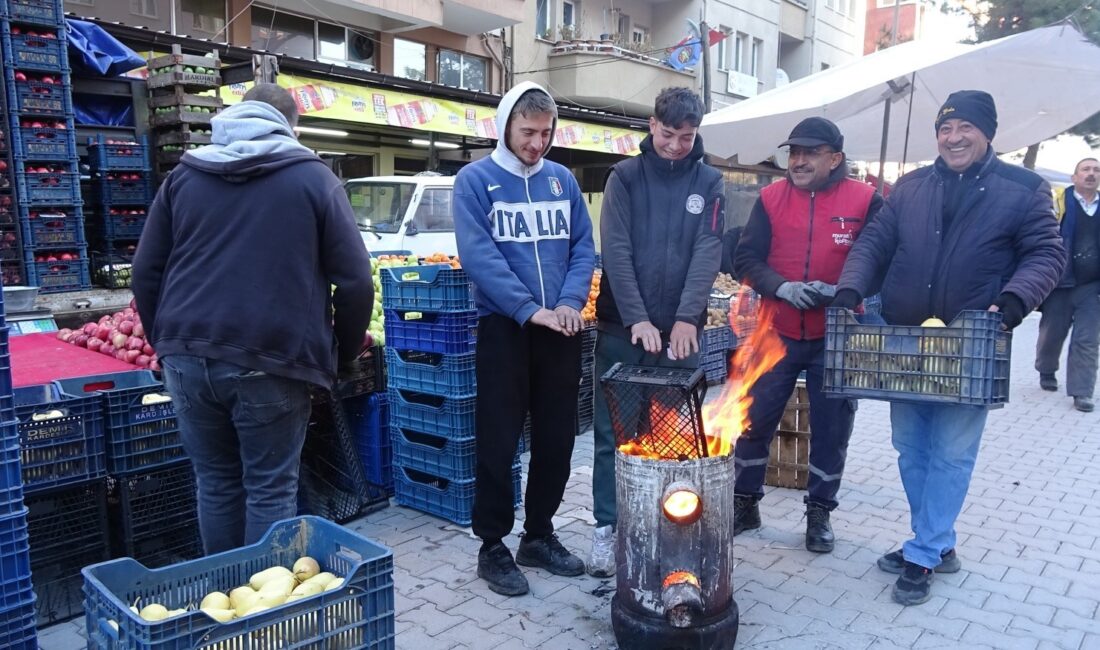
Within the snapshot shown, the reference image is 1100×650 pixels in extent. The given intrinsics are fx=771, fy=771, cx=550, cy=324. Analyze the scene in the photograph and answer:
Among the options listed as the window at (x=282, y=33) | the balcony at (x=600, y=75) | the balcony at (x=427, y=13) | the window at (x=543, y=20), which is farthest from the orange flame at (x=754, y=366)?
the window at (x=543, y=20)

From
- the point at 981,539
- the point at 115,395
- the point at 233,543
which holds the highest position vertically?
the point at 115,395

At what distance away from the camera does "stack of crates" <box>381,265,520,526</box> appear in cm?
438

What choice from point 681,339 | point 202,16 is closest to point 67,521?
point 681,339

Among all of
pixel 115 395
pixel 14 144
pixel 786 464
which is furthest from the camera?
pixel 14 144

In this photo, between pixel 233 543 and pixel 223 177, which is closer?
pixel 223 177

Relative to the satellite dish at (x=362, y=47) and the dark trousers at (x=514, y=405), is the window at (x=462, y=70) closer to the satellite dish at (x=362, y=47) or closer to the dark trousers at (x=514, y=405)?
the satellite dish at (x=362, y=47)

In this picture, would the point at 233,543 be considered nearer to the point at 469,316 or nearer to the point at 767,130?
the point at 469,316

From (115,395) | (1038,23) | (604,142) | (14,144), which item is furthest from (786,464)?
→ (1038,23)

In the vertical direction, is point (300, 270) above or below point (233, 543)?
above

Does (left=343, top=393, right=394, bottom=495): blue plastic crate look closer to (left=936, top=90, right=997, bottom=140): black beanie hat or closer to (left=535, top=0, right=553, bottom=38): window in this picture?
(left=936, top=90, right=997, bottom=140): black beanie hat

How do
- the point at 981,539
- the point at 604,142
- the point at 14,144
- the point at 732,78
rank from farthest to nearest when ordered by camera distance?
the point at 732,78 → the point at 604,142 → the point at 14,144 → the point at 981,539

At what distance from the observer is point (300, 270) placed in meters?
2.71

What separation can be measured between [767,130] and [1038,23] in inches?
666

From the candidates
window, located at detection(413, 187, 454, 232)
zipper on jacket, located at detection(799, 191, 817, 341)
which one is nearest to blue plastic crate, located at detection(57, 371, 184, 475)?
zipper on jacket, located at detection(799, 191, 817, 341)
